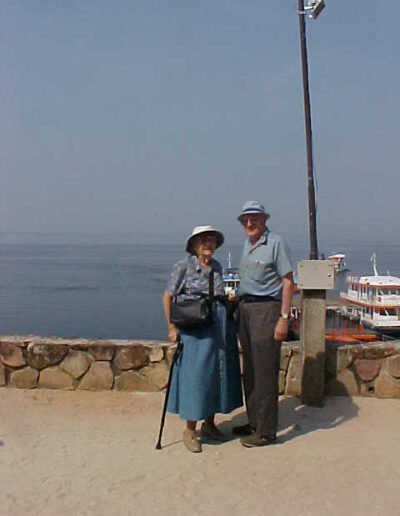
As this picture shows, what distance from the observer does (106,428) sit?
416cm

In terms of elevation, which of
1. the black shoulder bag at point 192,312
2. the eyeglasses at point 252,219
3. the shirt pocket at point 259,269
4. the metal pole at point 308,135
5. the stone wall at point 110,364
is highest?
the metal pole at point 308,135

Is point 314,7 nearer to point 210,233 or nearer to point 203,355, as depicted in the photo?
point 210,233

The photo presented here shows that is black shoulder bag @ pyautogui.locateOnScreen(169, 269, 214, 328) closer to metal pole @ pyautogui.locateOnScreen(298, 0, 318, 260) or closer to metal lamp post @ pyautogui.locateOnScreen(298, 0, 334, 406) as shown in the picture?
metal lamp post @ pyautogui.locateOnScreen(298, 0, 334, 406)

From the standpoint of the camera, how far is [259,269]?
3.86m

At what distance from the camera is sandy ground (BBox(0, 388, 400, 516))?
9.82 ft

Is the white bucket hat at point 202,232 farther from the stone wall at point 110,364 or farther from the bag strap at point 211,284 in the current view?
the stone wall at point 110,364

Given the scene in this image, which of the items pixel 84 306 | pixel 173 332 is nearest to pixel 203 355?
pixel 173 332

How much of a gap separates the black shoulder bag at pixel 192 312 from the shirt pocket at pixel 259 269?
1.04 ft

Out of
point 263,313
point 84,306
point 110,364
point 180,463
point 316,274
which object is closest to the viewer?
point 180,463

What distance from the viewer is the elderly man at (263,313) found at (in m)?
3.79

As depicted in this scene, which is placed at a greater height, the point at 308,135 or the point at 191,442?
the point at 308,135

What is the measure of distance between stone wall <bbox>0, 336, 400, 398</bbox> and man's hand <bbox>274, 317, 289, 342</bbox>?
1110 mm

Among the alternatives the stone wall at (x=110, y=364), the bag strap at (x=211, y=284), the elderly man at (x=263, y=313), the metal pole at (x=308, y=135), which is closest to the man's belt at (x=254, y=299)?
the elderly man at (x=263, y=313)

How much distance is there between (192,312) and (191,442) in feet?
2.73
